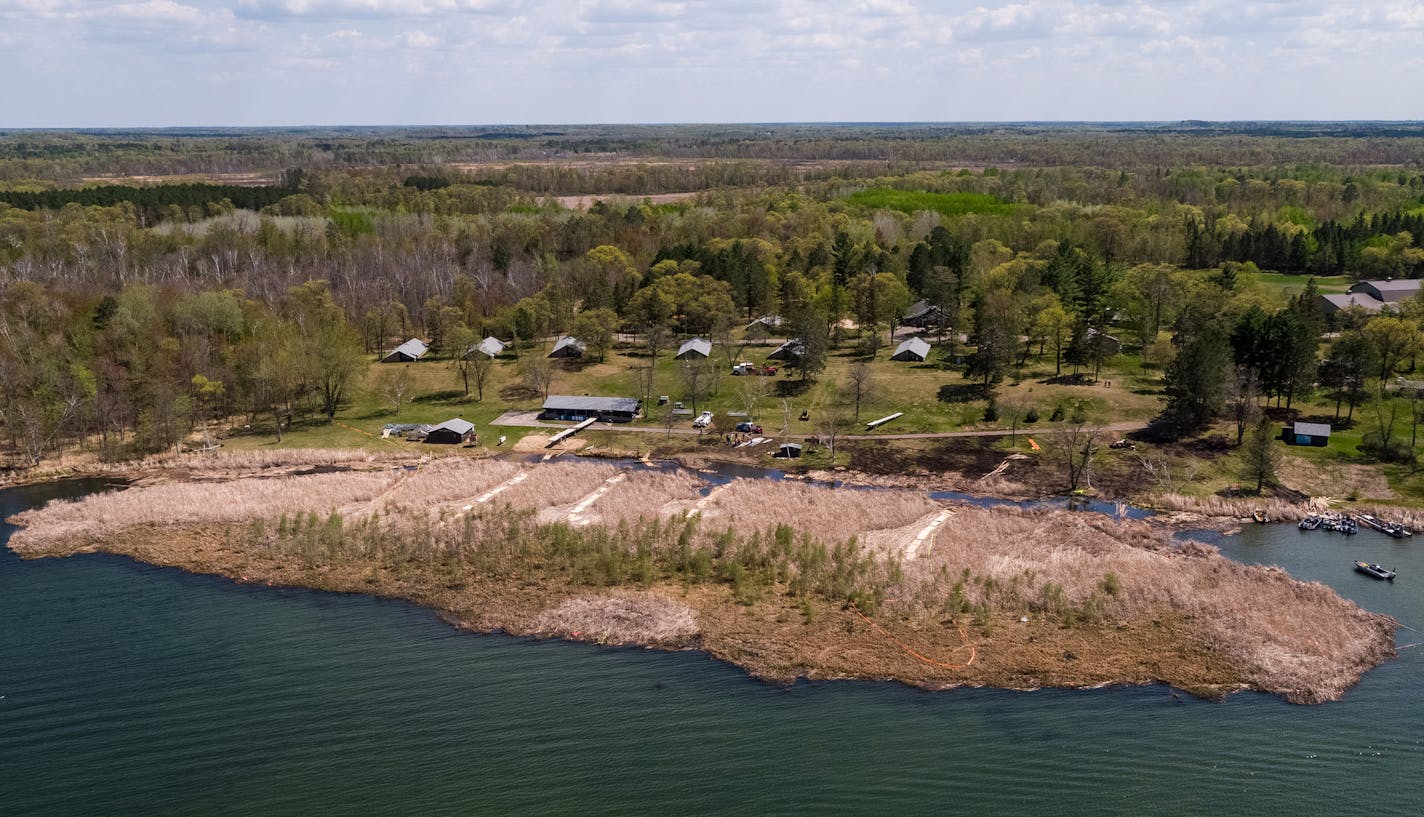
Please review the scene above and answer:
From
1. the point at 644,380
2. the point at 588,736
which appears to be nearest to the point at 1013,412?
Result: the point at 644,380

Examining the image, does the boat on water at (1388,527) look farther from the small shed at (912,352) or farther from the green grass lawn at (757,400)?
the small shed at (912,352)

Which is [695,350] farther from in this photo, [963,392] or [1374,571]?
[1374,571]

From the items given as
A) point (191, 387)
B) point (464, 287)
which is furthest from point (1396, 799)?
point (464, 287)

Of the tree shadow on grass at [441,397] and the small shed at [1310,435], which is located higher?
the small shed at [1310,435]

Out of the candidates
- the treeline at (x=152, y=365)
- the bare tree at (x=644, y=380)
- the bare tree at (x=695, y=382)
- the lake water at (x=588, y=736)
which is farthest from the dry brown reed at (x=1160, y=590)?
the treeline at (x=152, y=365)

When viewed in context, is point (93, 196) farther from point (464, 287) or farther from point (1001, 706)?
point (1001, 706)

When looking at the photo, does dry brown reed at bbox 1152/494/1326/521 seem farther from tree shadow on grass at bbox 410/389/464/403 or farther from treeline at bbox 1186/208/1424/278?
treeline at bbox 1186/208/1424/278

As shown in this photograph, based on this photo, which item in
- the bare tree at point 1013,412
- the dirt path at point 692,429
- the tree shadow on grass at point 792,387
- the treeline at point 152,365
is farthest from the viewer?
the tree shadow on grass at point 792,387
